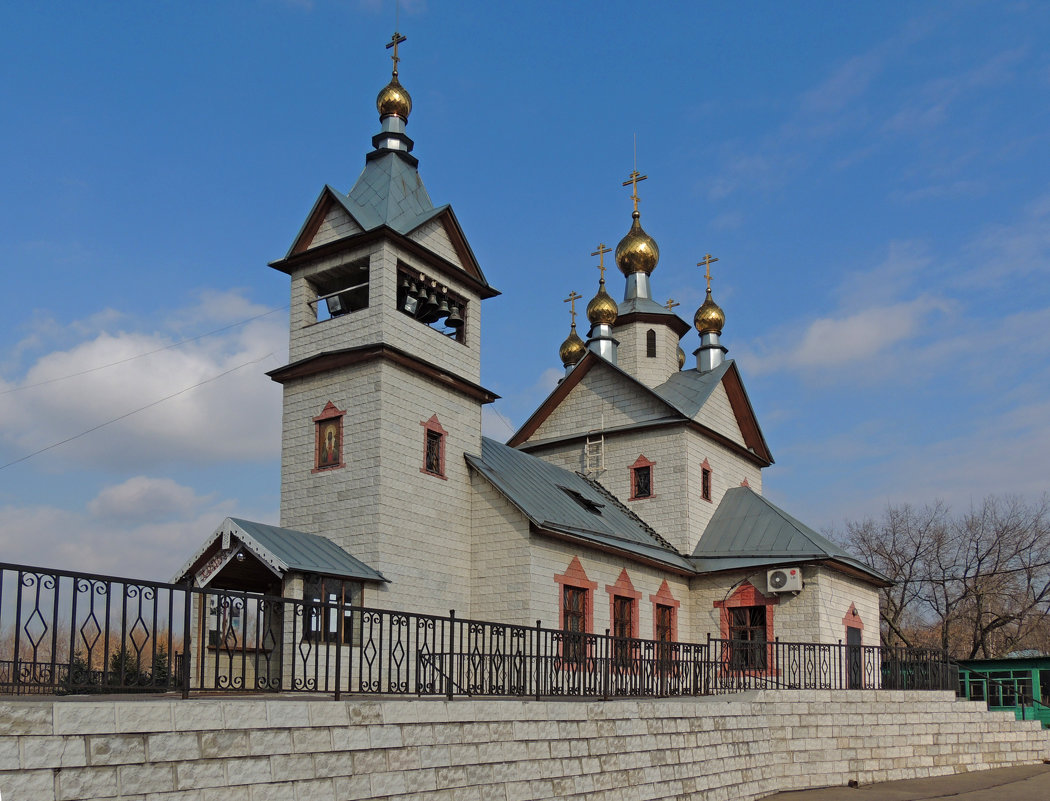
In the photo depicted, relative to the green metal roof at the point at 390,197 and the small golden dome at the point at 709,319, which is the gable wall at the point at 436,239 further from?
the small golden dome at the point at 709,319

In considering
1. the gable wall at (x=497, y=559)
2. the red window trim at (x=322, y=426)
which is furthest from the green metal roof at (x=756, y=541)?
the red window trim at (x=322, y=426)

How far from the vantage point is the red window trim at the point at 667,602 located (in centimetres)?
2309

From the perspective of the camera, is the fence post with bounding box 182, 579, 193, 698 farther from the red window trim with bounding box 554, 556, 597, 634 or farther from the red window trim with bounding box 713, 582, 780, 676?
the red window trim with bounding box 713, 582, 780, 676

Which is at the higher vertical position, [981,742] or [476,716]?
[476,716]

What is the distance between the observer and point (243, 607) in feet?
30.8

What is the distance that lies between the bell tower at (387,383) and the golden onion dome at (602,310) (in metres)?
8.95

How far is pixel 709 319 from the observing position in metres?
30.7

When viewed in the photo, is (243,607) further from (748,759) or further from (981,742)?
(981,742)

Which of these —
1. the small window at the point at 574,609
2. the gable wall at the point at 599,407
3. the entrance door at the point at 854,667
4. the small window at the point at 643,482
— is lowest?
the entrance door at the point at 854,667

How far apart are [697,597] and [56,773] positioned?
19562mm

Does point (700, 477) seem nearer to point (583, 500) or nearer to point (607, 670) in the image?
point (583, 500)

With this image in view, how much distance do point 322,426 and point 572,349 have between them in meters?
17.0

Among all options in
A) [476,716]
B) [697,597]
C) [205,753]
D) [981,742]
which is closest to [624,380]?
[697,597]

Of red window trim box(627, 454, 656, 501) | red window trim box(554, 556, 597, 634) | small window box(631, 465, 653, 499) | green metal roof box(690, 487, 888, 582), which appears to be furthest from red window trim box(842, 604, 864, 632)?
red window trim box(554, 556, 597, 634)
